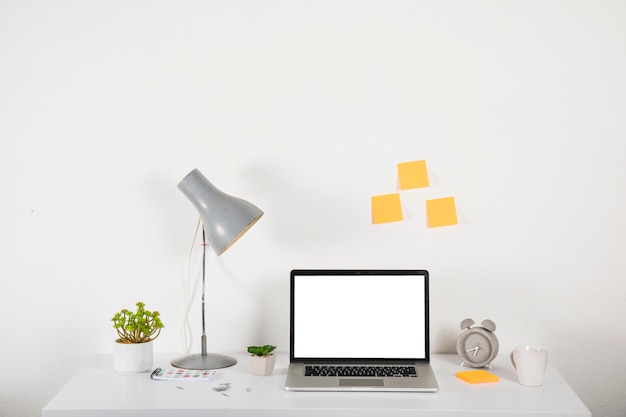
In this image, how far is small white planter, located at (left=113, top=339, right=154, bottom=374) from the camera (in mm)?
1780

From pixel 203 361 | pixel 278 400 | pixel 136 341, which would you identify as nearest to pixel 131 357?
pixel 136 341

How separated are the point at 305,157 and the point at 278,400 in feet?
2.40

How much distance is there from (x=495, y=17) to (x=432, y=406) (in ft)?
3.70

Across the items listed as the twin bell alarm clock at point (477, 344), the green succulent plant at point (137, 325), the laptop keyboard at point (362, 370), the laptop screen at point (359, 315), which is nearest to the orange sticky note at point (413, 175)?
the laptop screen at point (359, 315)

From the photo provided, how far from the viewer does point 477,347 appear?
1.83 meters

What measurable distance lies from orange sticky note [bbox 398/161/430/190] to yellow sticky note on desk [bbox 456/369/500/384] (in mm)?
547

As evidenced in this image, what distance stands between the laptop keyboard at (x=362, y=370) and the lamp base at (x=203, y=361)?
0.23 m

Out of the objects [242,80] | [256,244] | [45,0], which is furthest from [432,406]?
→ [45,0]

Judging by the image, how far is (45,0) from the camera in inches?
78.5

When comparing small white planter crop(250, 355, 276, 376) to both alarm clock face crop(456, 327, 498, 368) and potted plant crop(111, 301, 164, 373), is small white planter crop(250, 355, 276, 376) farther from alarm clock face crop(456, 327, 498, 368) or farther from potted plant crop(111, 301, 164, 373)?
alarm clock face crop(456, 327, 498, 368)

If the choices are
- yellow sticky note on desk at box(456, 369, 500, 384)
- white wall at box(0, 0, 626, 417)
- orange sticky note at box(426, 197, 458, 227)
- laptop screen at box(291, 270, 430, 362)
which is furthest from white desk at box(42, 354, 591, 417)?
orange sticky note at box(426, 197, 458, 227)

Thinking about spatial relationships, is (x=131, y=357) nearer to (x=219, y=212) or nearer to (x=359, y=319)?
(x=219, y=212)

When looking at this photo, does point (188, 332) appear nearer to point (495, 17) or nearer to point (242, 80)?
point (242, 80)

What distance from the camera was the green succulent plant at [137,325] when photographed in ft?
5.98
